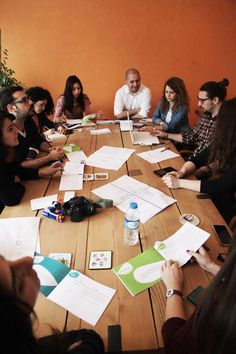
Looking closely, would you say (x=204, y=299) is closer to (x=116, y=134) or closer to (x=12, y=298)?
(x=12, y=298)

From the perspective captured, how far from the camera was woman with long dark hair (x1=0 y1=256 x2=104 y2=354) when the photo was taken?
0.50 m

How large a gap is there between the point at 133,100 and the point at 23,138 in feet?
5.74

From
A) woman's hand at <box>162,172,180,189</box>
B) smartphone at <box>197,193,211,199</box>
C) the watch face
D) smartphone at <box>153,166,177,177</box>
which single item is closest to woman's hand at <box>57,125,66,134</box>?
smartphone at <box>153,166,177,177</box>

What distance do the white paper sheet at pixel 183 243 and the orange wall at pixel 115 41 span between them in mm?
3138

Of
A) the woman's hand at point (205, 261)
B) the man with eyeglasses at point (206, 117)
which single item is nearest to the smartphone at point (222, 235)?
the woman's hand at point (205, 261)

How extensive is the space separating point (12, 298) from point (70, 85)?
2999 mm

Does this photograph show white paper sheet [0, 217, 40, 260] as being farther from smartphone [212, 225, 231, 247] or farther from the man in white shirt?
the man in white shirt

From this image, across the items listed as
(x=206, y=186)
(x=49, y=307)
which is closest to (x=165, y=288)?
(x=49, y=307)

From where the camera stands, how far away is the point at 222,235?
1.18 metres

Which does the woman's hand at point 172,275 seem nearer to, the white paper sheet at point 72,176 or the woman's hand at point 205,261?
the woman's hand at point 205,261

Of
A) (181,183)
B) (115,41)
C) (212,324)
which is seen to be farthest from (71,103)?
(212,324)

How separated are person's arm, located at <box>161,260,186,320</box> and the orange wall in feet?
11.0

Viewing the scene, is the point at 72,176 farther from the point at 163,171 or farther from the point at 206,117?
the point at 206,117

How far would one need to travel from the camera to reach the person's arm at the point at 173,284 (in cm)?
84
